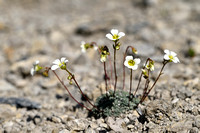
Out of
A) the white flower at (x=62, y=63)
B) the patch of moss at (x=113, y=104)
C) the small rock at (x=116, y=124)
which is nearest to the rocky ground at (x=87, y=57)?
the small rock at (x=116, y=124)

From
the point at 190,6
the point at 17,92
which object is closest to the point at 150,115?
the point at 17,92

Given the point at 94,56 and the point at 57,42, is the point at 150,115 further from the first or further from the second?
the point at 57,42

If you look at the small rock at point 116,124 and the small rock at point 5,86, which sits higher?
the small rock at point 5,86

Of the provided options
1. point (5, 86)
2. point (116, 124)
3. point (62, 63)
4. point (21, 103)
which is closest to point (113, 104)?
point (116, 124)

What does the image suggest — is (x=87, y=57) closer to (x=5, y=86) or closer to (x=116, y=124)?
(x=5, y=86)

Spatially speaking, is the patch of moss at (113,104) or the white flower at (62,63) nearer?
the white flower at (62,63)

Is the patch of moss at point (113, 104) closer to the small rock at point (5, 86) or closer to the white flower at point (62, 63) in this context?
the white flower at point (62, 63)

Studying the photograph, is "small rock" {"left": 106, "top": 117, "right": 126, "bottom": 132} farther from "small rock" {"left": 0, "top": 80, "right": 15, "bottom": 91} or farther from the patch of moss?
"small rock" {"left": 0, "top": 80, "right": 15, "bottom": 91}

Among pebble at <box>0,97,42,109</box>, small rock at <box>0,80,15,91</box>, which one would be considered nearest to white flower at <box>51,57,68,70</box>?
pebble at <box>0,97,42,109</box>
